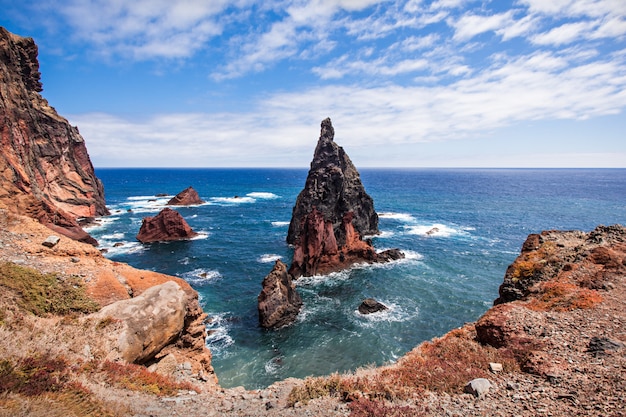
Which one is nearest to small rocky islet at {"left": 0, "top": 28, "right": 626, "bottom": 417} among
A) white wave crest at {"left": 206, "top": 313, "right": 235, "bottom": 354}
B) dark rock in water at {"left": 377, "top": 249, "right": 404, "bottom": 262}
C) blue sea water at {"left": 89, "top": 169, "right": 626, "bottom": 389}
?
blue sea water at {"left": 89, "top": 169, "right": 626, "bottom": 389}

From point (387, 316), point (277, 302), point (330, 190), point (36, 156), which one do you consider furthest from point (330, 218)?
point (36, 156)

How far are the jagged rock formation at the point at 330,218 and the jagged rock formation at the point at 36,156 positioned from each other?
31.6m

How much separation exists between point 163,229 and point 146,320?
55654 millimetres

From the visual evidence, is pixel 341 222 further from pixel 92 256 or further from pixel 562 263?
pixel 92 256

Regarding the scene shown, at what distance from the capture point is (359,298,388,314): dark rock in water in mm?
35938

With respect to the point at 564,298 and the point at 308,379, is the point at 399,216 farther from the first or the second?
the point at 308,379

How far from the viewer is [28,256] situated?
1465 cm

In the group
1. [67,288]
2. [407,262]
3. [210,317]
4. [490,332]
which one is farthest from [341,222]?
[67,288]

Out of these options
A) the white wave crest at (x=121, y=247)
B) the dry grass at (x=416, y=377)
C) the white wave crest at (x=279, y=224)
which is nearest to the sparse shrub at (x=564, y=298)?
the dry grass at (x=416, y=377)

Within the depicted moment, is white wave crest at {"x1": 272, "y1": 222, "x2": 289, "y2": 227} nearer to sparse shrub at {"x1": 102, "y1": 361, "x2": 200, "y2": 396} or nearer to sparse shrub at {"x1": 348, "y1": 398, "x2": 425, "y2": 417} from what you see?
sparse shrub at {"x1": 102, "y1": 361, "x2": 200, "y2": 396}

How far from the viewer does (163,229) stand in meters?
64.0

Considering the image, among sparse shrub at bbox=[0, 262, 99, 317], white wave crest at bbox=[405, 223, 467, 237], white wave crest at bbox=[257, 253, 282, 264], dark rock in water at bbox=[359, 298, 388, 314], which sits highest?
sparse shrub at bbox=[0, 262, 99, 317]

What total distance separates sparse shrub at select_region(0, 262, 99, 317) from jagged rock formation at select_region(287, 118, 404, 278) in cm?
3442

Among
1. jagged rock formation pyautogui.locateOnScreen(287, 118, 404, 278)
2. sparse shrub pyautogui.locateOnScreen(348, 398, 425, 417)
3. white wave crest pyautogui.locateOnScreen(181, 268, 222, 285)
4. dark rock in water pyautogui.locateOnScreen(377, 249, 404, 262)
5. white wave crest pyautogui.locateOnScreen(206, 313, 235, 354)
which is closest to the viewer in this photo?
sparse shrub pyautogui.locateOnScreen(348, 398, 425, 417)
